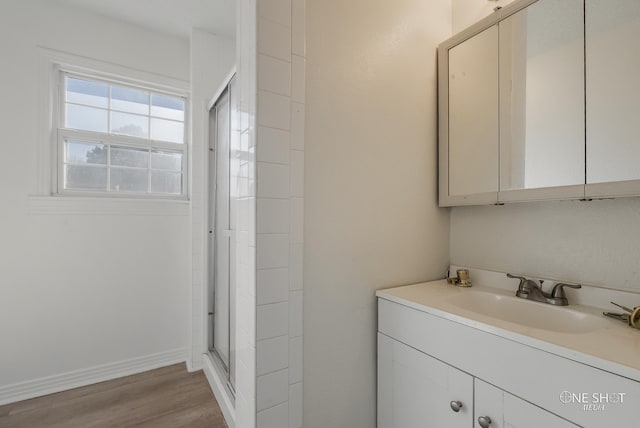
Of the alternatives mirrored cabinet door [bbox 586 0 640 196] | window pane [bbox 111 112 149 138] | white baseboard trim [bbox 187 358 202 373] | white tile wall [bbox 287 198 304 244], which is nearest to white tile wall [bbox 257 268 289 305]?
white tile wall [bbox 287 198 304 244]

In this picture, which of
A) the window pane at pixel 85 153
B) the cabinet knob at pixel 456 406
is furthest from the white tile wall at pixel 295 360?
the window pane at pixel 85 153

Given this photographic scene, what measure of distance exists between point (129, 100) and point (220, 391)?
2.28 m

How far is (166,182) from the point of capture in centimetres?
233

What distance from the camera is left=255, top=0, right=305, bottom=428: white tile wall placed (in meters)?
0.91

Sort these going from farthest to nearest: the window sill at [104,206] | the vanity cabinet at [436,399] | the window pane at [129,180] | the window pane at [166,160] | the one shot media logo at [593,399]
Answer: the window pane at [166,160]
the window pane at [129,180]
the window sill at [104,206]
the vanity cabinet at [436,399]
the one shot media logo at [593,399]

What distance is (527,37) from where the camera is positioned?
1116 millimetres

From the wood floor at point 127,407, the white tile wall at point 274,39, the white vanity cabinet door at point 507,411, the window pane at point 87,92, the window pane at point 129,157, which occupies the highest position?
the window pane at point 87,92

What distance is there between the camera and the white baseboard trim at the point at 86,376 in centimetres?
174

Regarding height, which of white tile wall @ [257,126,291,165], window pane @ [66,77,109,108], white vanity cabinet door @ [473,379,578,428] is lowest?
white vanity cabinet door @ [473,379,578,428]

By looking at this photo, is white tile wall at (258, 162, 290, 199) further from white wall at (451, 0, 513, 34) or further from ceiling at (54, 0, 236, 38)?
ceiling at (54, 0, 236, 38)

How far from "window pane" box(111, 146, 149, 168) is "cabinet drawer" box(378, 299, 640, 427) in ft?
7.54

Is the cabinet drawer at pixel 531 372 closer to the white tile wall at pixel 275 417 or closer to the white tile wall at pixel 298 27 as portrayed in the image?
the white tile wall at pixel 275 417

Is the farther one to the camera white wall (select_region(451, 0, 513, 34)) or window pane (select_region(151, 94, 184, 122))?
window pane (select_region(151, 94, 184, 122))

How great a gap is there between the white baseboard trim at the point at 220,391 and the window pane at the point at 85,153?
1.72m
